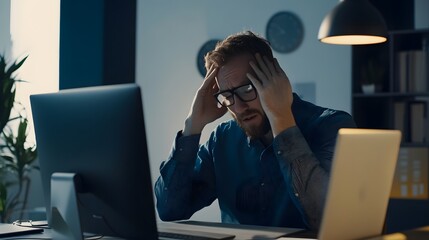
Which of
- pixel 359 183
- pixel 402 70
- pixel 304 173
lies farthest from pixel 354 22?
pixel 359 183

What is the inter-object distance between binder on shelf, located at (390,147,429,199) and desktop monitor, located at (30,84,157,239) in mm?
2835

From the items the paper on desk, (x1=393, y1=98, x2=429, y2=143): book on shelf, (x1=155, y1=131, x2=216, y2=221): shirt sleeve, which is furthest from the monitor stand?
(x1=393, y1=98, x2=429, y2=143): book on shelf

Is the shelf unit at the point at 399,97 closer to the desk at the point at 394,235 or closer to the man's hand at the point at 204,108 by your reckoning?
the man's hand at the point at 204,108

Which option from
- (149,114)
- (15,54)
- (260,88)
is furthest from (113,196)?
(149,114)

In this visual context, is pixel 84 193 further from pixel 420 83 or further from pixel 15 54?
pixel 15 54

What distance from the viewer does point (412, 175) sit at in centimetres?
401

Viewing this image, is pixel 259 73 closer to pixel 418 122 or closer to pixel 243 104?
pixel 243 104

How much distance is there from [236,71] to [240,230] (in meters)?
0.60

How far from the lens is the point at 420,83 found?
405cm

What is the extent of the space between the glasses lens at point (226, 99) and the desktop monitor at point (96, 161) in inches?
27.9

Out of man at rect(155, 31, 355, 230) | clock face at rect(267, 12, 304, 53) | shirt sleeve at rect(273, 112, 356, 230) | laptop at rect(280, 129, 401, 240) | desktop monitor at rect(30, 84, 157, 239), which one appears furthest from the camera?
clock face at rect(267, 12, 304, 53)

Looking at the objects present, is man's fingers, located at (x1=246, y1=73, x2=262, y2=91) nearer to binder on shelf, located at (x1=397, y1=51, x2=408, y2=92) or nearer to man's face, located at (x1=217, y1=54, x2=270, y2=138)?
man's face, located at (x1=217, y1=54, x2=270, y2=138)

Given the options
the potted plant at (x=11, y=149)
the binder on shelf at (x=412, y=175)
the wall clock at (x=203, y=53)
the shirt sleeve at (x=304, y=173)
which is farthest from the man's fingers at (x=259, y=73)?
the wall clock at (x=203, y=53)

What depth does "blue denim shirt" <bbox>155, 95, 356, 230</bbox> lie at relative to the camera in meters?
2.11
